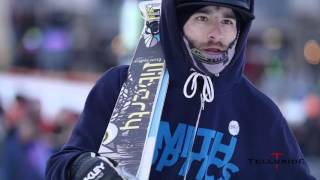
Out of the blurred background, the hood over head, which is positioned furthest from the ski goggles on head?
the blurred background

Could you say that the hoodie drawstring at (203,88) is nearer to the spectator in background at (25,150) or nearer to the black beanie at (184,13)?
the black beanie at (184,13)

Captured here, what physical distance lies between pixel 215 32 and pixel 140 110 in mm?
363

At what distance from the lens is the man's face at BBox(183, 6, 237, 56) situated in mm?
2857

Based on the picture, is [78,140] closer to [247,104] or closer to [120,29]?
[247,104]

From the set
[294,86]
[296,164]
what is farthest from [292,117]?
[296,164]

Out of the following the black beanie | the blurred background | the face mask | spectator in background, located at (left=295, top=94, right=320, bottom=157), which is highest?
the black beanie

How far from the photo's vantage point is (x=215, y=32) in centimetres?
285

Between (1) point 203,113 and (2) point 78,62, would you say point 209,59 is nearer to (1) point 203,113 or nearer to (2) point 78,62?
(1) point 203,113

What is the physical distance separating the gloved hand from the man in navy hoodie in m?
0.03

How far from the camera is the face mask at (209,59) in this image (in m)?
2.88

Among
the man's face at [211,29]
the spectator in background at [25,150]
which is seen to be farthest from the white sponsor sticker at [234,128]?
the spectator in background at [25,150]

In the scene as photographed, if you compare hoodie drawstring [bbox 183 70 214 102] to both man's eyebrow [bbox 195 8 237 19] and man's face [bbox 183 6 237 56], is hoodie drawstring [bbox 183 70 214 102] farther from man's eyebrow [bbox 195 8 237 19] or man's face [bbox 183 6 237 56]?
man's eyebrow [bbox 195 8 237 19]

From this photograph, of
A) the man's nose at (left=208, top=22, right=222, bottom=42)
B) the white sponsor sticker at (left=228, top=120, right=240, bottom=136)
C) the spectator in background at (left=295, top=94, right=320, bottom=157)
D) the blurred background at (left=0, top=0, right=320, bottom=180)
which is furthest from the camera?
the spectator in background at (left=295, top=94, right=320, bottom=157)

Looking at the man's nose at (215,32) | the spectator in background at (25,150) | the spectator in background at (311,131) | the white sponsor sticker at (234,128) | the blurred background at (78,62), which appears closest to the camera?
the man's nose at (215,32)
